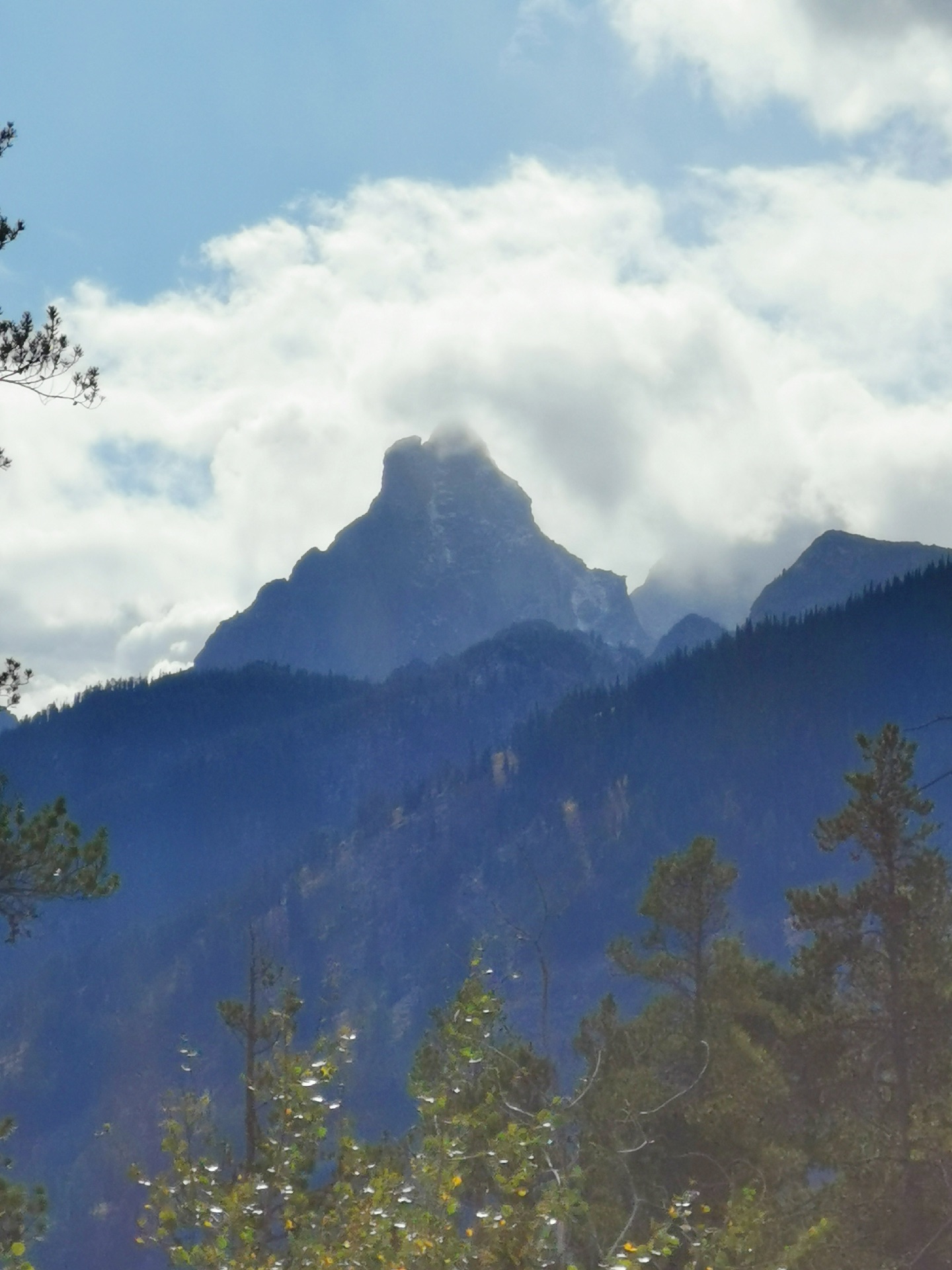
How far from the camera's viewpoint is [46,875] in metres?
22.0

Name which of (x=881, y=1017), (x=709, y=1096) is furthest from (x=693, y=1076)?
(x=881, y=1017)

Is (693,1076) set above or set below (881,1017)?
below

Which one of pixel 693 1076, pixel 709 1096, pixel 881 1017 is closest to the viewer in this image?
pixel 881 1017

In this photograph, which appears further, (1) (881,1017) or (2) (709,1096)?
(2) (709,1096)

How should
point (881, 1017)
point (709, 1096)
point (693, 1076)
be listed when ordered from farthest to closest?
point (693, 1076)
point (709, 1096)
point (881, 1017)

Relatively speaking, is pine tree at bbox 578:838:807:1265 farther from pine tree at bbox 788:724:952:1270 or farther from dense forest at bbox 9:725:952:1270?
pine tree at bbox 788:724:952:1270

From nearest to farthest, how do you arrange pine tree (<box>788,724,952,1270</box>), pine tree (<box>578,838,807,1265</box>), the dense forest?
the dense forest
pine tree (<box>788,724,952,1270</box>)
pine tree (<box>578,838,807,1265</box>)

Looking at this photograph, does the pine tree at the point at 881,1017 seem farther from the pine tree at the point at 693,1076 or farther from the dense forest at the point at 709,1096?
the pine tree at the point at 693,1076

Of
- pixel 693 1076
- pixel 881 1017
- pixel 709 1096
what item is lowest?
pixel 709 1096

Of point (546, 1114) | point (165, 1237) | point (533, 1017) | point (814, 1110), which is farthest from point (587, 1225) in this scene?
point (533, 1017)

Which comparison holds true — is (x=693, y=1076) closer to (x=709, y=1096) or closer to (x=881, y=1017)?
(x=709, y=1096)

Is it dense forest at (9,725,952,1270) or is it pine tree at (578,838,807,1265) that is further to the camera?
pine tree at (578,838,807,1265)

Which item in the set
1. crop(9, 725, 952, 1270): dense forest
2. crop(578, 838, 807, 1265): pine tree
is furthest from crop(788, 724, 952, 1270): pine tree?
crop(578, 838, 807, 1265): pine tree

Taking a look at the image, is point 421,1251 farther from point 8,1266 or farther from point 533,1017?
point 533,1017
